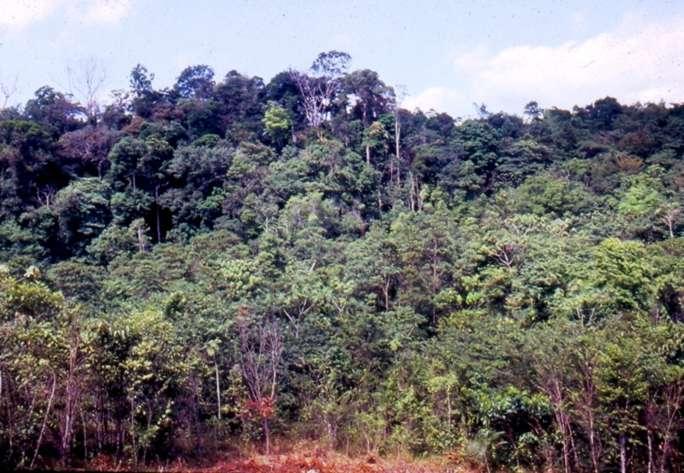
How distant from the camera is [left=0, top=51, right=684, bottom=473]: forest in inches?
508

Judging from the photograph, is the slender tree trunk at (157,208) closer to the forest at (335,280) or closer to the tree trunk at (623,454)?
the forest at (335,280)

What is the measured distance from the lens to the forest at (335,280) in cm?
1289

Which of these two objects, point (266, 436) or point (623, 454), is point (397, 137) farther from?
point (623, 454)

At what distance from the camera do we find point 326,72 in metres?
35.4

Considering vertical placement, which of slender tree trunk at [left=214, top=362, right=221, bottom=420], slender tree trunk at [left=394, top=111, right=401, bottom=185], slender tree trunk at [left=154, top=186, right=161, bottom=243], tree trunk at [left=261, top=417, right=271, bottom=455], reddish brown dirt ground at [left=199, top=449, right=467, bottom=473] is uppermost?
slender tree trunk at [left=394, top=111, right=401, bottom=185]

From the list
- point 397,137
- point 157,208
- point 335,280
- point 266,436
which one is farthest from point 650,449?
point 397,137

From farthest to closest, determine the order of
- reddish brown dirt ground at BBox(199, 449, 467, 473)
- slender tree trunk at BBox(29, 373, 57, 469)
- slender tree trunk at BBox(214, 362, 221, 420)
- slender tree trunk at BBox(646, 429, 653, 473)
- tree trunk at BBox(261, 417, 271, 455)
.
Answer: slender tree trunk at BBox(214, 362, 221, 420) → tree trunk at BBox(261, 417, 271, 455) → reddish brown dirt ground at BBox(199, 449, 467, 473) → slender tree trunk at BBox(29, 373, 57, 469) → slender tree trunk at BBox(646, 429, 653, 473)

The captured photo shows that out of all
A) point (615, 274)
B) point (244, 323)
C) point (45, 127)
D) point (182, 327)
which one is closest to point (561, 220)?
point (615, 274)

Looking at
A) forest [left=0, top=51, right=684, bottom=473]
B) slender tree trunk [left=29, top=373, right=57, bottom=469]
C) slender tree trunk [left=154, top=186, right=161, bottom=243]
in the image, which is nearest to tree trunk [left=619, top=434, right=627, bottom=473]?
→ forest [left=0, top=51, right=684, bottom=473]

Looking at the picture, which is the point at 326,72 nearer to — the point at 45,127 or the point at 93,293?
the point at 45,127

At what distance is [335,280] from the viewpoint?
20.9m

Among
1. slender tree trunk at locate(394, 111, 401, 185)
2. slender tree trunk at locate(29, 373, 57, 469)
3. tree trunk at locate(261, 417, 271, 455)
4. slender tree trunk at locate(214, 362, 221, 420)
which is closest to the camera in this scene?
slender tree trunk at locate(29, 373, 57, 469)

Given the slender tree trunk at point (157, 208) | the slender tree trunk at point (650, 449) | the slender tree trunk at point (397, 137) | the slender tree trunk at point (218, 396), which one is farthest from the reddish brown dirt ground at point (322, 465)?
the slender tree trunk at point (397, 137)

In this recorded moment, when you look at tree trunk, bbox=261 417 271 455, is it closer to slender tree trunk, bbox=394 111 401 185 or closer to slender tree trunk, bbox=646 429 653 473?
slender tree trunk, bbox=646 429 653 473
